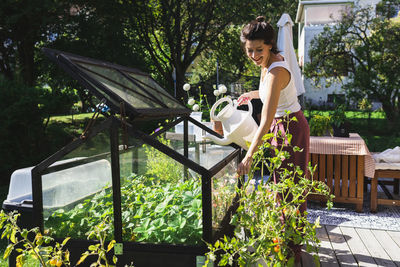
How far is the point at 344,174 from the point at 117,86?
3.02 m

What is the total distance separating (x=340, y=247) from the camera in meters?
2.89

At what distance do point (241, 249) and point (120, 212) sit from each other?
1.96 feet

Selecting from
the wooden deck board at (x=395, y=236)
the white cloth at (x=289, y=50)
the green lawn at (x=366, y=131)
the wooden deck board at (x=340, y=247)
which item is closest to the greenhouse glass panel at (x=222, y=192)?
the wooden deck board at (x=340, y=247)

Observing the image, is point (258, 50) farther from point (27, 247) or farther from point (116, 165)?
point (27, 247)

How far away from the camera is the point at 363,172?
12.7ft

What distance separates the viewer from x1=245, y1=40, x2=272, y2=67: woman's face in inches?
80.5

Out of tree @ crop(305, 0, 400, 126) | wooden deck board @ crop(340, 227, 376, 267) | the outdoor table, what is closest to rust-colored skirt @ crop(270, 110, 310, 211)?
wooden deck board @ crop(340, 227, 376, 267)

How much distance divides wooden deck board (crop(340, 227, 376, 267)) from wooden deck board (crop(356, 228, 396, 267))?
3cm

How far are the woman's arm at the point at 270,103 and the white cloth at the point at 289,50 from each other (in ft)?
7.08

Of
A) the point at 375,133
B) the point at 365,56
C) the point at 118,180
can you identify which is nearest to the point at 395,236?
the point at 118,180

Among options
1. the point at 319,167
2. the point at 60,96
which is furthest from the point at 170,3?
the point at 319,167

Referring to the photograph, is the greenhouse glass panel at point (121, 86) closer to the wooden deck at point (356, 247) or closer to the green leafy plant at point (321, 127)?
the wooden deck at point (356, 247)

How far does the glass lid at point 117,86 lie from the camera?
5.17 ft

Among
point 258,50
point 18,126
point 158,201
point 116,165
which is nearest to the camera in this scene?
point 116,165
